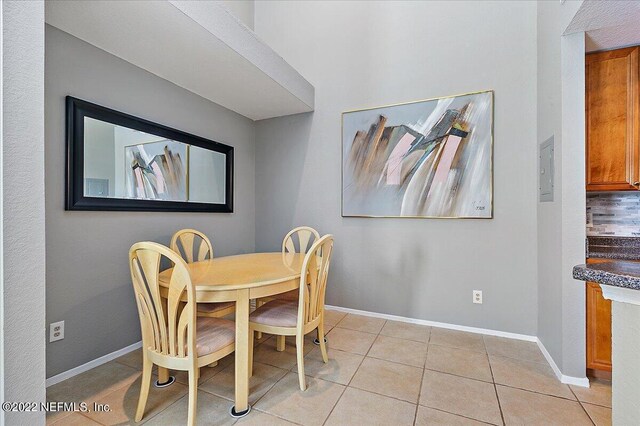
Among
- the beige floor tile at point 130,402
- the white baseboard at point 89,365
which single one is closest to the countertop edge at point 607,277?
the beige floor tile at point 130,402

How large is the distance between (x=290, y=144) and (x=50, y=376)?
2854mm

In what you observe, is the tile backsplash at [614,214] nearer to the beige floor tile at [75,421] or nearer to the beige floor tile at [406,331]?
the beige floor tile at [406,331]

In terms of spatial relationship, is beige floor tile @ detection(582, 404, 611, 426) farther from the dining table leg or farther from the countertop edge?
the dining table leg

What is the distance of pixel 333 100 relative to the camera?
3205 mm

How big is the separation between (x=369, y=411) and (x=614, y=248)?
2.07 meters

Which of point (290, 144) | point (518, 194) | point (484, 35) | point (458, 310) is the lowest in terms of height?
point (458, 310)

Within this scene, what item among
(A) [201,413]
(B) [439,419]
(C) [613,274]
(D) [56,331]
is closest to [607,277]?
(C) [613,274]

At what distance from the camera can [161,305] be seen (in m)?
1.41

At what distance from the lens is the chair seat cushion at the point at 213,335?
4.84ft

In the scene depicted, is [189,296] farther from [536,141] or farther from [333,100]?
[536,141]

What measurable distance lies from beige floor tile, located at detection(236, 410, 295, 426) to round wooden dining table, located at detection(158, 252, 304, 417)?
0.04m

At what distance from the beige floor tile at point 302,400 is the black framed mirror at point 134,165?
1.78m

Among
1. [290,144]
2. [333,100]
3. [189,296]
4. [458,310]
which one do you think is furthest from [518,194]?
[189,296]

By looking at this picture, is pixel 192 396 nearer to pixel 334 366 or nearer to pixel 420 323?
pixel 334 366
